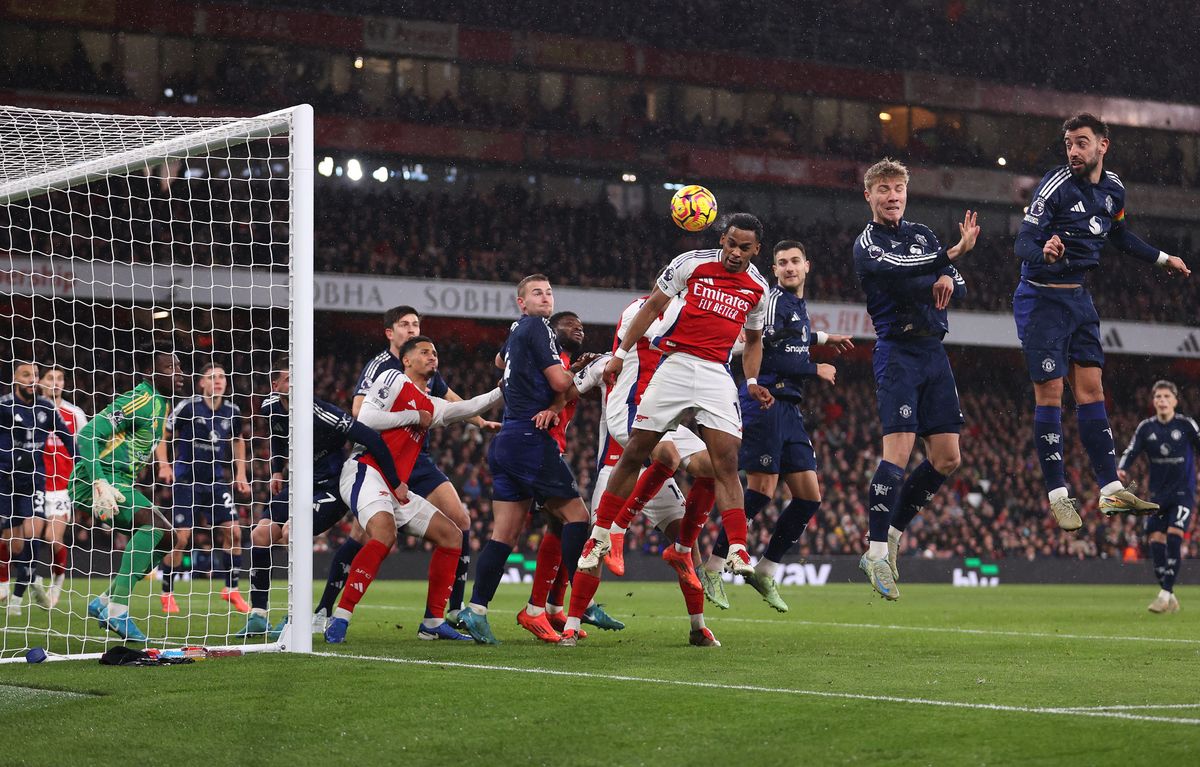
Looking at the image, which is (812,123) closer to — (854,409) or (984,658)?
(854,409)

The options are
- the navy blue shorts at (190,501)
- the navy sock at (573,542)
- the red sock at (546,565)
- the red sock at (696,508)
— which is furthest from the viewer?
the navy blue shorts at (190,501)

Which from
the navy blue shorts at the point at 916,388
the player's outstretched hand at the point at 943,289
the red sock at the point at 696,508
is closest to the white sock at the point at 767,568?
the red sock at the point at 696,508

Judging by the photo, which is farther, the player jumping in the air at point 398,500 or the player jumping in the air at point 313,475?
the player jumping in the air at point 398,500

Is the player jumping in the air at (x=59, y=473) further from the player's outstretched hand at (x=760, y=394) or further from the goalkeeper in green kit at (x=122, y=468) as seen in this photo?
the player's outstretched hand at (x=760, y=394)

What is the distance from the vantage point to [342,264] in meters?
28.3

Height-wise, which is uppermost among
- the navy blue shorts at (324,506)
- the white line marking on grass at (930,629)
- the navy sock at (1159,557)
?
the navy blue shorts at (324,506)

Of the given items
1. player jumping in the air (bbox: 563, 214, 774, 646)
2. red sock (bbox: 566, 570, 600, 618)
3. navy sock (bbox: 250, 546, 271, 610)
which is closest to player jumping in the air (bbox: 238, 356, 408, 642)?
navy sock (bbox: 250, 546, 271, 610)

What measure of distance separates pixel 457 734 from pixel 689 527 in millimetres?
4111

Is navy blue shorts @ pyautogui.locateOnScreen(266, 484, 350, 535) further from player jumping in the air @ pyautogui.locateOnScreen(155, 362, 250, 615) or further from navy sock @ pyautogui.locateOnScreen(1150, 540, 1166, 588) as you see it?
navy sock @ pyautogui.locateOnScreen(1150, 540, 1166, 588)

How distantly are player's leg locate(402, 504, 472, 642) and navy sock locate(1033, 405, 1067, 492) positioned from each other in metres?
3.85

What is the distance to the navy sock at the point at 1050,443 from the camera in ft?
28.0

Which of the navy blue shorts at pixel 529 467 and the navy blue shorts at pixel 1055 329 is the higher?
the navy blue shorts at pixel 1055 329

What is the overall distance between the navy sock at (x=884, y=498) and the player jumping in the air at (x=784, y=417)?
93cm

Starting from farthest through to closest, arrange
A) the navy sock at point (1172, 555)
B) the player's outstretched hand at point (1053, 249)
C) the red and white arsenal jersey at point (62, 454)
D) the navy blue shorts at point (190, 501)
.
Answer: the navy sock at point (1172, 555), the red and white arsenal jersey at point (62, 454), the navy blue shorts at point (190, 501), the player's outstretched hand at point (1053, 249)
